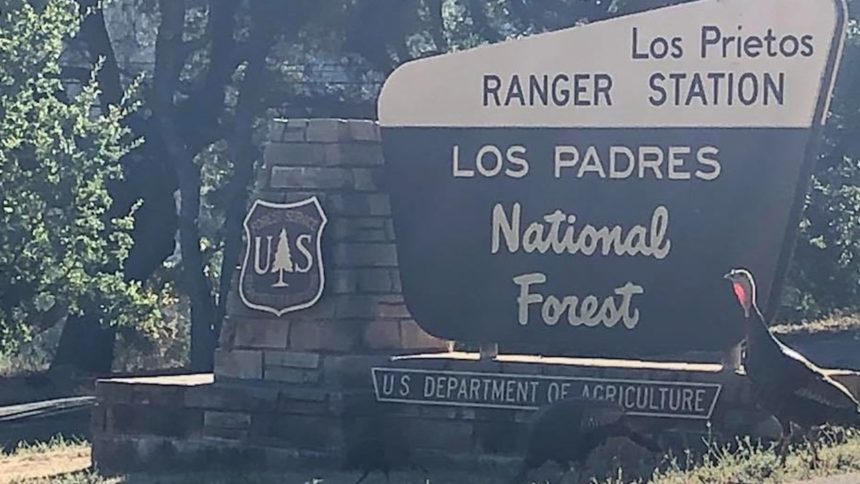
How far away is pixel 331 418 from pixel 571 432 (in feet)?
7.59

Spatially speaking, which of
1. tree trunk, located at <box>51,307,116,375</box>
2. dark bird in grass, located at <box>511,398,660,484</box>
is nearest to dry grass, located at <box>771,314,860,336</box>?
tree trunk, located at <box>51,307,116,375</box>

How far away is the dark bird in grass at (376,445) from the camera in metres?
12.9

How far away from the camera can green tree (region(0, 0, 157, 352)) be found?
19469 millimetres

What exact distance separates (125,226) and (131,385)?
10.3 metres

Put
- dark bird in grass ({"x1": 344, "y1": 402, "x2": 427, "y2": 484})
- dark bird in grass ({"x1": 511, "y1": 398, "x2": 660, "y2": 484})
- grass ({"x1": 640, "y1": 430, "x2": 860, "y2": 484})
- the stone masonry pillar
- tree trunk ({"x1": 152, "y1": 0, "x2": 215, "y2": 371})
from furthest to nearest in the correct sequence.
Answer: tree trunk ({"x1": 152, "y1": 0, "x2": 215, "y2": 371})
the stone masonry pillar
dark bird in grass ({"x1": 344, "y1": 402, "x2": 427, "y2": 484})
dark bird in grass ({"x1": 511, "y1": 398, "x2": 660, "y2": 484})
grass ({"x1": 640, "y1": 430, "x2": 860, "y2": 484})

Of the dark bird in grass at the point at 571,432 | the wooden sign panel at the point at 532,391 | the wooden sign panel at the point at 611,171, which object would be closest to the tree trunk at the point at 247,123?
the wooden sign panel at the point at 611,171

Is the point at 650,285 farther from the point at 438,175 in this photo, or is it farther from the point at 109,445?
the point at 109,445

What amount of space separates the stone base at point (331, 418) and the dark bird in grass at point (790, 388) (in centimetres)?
82

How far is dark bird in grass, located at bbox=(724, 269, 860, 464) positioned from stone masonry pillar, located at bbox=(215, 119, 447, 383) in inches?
131

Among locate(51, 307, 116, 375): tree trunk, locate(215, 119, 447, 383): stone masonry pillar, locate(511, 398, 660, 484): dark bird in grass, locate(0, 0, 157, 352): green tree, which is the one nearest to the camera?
locate(511, 398, 660, 484): dark bird in grass

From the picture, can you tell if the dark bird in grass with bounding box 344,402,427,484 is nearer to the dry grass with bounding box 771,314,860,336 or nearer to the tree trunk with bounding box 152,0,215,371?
the tree trunk with bounding box 152,0,215,371

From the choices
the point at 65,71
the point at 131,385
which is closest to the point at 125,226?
the point at 65,71

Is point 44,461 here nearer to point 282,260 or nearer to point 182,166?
point 282,260

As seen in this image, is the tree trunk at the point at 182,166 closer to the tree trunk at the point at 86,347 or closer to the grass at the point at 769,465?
the tree trunk at the point at 86,347
